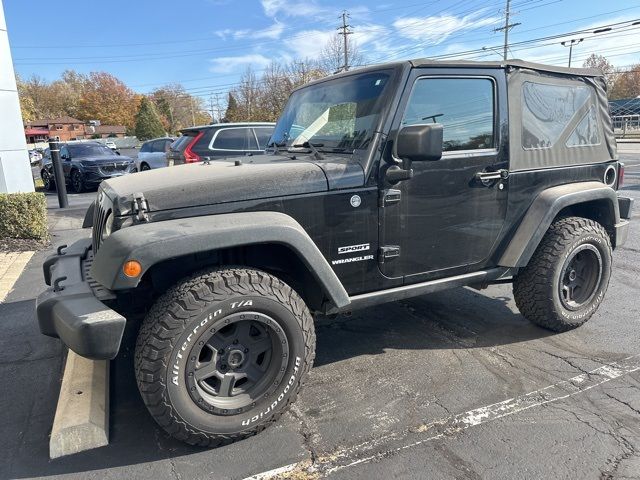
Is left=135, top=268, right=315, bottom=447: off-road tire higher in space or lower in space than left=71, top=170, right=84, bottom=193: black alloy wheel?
lower

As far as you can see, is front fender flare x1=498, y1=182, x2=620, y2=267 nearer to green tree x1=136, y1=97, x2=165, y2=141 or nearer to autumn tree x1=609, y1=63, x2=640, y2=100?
green tree x1=136, y1=97, x2=165, y2=141

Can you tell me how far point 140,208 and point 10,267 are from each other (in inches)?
199

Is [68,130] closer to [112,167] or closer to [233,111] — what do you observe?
[233,111]

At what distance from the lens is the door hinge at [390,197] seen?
298 centimetres

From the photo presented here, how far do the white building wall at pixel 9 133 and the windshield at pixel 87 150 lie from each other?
687 centimetres

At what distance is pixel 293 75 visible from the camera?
1593 inches

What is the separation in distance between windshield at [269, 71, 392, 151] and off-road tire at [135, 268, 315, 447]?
3.72 ft

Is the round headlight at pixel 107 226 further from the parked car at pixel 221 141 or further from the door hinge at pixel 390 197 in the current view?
the parked car at pixel 221 141

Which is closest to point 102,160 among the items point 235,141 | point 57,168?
point 57,168

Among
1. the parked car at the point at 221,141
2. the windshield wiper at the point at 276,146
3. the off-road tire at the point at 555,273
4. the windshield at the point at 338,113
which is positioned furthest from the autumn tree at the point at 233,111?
the off-road tire at the point at 555,273

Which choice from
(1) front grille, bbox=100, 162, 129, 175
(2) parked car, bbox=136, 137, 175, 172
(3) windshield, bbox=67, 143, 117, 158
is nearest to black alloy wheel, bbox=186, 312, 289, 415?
(2) parked car, bbox=136, 137, 175, 172

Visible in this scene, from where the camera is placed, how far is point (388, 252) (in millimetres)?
3072

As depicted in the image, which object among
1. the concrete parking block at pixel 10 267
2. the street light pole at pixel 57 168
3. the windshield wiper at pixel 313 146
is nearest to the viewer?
the windshield wiper at pixel 313 146

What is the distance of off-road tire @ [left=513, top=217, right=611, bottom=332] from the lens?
3.69 metres
